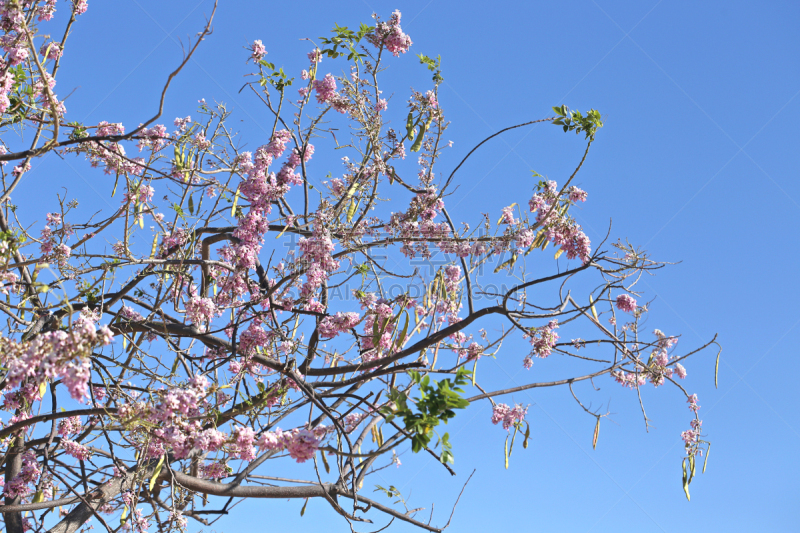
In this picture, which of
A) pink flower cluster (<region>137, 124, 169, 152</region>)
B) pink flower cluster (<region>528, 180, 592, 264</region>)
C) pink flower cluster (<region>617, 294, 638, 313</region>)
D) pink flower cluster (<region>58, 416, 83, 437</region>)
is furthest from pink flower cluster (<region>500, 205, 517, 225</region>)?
pink flower cluster (<region>58, 416, 83, 437</region>)

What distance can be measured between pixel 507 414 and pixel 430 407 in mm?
2635

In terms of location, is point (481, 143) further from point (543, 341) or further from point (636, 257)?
point (543, 341)

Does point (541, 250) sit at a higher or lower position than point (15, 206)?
lower

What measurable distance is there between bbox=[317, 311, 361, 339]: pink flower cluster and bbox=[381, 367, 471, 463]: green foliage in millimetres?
1363

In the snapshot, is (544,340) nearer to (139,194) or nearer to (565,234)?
(565,234)

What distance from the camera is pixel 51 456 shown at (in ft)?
13.1

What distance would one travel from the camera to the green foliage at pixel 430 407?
2.16m

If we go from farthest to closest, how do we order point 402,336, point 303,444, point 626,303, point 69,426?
1. point 626,303
2. point 69,426
3. point 402,336
4. point 303,444

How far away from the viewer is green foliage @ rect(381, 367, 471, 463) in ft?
7.08

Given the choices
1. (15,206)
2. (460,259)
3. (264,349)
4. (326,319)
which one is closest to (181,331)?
(264,349)

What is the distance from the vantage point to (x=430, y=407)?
7.23 feet

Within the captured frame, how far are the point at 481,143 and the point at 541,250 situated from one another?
83 cm

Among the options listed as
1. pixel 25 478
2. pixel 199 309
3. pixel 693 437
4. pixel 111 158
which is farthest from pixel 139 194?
pixel 693 437

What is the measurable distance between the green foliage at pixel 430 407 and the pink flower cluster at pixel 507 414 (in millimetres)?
2483
